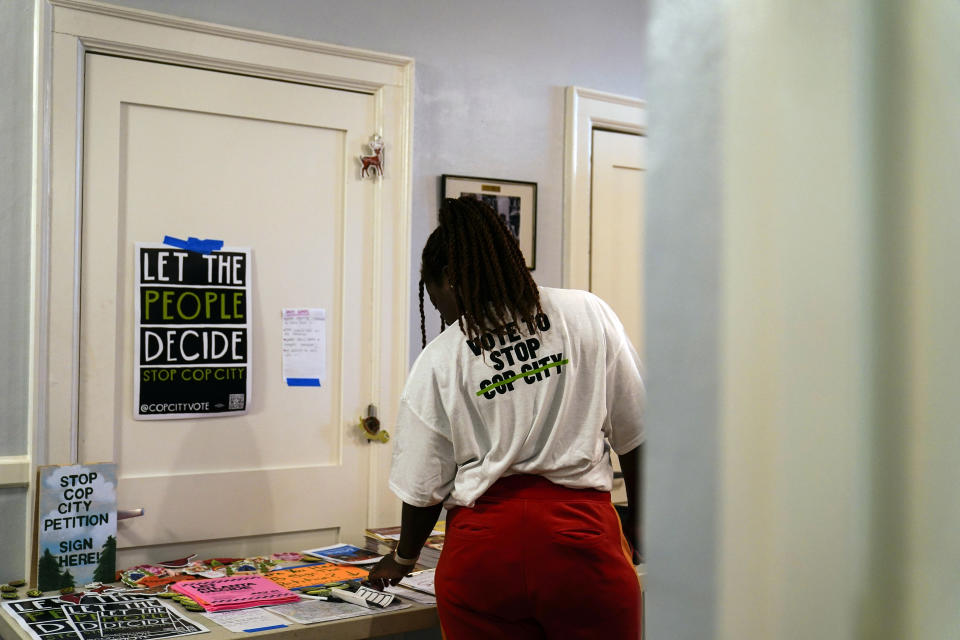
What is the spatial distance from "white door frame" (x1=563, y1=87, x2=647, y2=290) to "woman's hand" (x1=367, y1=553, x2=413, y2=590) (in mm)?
1496

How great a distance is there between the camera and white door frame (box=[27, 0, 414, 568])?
243 cm

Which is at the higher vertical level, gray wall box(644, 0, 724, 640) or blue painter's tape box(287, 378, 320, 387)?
gray wall box(644, 0, 724, 640)

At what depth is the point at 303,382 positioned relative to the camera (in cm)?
287

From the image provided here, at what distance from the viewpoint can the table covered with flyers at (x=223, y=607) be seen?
199 centimetres

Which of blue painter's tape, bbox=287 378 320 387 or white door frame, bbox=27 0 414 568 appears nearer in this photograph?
white door frame, bbox=27 0 414 568

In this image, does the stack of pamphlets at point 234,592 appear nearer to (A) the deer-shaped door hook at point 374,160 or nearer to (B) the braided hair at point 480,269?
(B) the braided hair at point 480,269

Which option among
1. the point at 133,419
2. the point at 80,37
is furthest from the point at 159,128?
the point at 133,419

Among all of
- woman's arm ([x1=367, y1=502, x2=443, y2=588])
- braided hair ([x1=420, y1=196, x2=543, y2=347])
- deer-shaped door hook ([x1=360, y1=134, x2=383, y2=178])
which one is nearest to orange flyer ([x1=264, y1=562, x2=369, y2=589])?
woman's arm ([x1=367, y1=502, x2=443, y2=588])

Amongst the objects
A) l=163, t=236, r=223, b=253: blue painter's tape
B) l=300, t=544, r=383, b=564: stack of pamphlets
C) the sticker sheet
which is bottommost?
l=300, t=544, r=383, b=564: stack of pamphlets

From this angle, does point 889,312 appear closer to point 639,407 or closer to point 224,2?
point 639,407

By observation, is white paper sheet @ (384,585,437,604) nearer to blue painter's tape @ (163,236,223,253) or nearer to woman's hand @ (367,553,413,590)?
woman's hand @ (367,553,413,590)

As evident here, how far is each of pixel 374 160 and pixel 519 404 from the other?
1404 millimetres

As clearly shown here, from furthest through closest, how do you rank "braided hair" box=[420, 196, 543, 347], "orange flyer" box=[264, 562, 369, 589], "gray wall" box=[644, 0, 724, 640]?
"orange flyer" box=[264, 562, 369, 589] < "braided hair" box=[420, 196, 543, 347] < "gray wall" box=[644, 0, 724, 640]

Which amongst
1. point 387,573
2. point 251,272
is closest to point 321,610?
point 387,573
